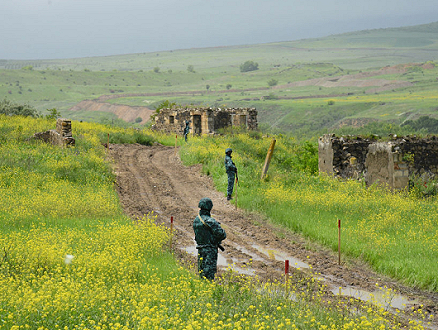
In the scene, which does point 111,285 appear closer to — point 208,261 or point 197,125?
point 208,261

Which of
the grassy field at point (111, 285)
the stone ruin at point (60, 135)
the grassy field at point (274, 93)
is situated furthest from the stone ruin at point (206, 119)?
the grassy field at point (274, 93)

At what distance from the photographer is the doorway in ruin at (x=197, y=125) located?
34562 mm

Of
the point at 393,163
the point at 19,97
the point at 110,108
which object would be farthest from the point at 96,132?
the point at 19,97

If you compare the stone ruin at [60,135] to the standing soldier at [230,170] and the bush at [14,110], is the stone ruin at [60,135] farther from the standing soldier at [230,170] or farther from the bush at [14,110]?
the bush at [14,110]

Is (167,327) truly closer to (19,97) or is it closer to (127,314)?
(127,314)

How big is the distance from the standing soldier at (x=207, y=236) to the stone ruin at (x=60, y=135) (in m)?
15.2

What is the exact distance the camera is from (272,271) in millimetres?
10398

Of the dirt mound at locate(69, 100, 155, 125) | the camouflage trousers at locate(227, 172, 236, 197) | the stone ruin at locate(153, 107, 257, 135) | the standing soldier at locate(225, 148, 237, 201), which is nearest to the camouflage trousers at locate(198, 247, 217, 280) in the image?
the standing soldier at locate(225, 148, 237, 201)

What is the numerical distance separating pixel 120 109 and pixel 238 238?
105 metres

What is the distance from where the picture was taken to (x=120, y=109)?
11425 centimetres

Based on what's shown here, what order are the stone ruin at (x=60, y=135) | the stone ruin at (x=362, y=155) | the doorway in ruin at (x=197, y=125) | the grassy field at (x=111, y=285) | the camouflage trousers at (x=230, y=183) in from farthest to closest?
the doorway in ruin at (x=197, y=125), the stone ruin at (x=60, y=135), the stone ruin at (x=362, y=155), the camouflage trousers at (x=230, y=183), the grassy field at (x=111, y=285)

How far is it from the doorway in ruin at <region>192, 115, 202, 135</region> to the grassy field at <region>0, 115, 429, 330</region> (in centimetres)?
1937

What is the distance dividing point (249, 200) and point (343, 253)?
540 cm

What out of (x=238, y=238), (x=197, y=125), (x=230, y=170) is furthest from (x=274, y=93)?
(x=238, y=238)
